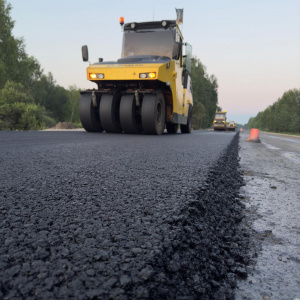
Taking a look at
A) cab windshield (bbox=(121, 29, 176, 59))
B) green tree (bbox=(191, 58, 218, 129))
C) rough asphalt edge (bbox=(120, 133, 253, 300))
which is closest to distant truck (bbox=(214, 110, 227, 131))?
green tree (bbox=(191, 58, 218, 129))

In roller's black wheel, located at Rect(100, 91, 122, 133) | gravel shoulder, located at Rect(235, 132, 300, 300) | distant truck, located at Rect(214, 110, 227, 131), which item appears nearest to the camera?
gravel shoulder, located at Rect(235, 132, 300, 300)

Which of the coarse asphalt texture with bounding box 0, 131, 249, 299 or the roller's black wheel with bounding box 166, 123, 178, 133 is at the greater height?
the roller's black wheel with bounding box 166, 123, 178, 133

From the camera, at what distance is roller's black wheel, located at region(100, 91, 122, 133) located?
298 inches

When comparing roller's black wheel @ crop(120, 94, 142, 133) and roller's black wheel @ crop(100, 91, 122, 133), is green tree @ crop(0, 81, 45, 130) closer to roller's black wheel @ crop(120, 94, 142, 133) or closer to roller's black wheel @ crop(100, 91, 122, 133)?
roller's black wheel @ crop(100, 91, 122, 133)

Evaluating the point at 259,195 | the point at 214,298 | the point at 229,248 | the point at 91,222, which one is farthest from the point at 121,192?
the point at 259,195

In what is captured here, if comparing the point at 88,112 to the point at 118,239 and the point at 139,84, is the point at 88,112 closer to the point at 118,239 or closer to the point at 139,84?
the point at 139,84

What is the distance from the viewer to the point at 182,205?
1.27m

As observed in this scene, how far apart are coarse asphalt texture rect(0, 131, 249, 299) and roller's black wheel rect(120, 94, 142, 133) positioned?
5.66 meters

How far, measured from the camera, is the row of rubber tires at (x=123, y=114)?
7.28 metres

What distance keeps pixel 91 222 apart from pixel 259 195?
4.78 feet

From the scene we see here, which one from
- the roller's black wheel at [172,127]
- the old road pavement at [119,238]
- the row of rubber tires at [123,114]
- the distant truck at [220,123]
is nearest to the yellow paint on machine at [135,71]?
the row of rubber tires at [123,114]

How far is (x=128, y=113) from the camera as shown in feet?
24.1

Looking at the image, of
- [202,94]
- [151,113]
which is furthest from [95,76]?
[202,94]

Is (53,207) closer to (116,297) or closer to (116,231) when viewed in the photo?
(116,231)
